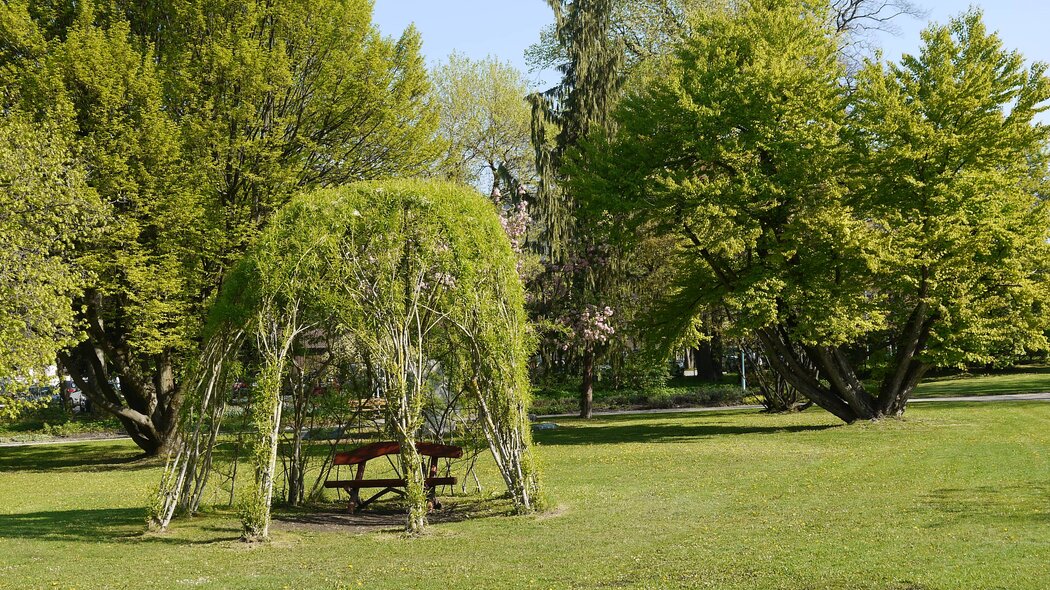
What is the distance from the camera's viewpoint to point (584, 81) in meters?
30.2

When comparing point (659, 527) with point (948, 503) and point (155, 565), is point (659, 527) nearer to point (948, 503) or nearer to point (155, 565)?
point (948, 503)

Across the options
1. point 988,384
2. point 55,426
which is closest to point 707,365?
point 988,384

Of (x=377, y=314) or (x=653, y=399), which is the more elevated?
(x=377, y=314)

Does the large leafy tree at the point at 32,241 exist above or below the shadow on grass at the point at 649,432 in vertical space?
above

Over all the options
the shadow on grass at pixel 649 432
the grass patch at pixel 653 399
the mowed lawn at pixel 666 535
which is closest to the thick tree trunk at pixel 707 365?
the grass patch at pixel 653 399

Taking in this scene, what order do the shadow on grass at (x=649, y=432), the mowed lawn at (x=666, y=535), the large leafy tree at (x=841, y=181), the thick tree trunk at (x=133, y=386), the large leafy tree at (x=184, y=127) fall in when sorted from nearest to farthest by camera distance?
the mowed lawn at (x=666, y=535) < the large leafy tree at (x=184, y=127) < the large leafy tree at (x=841, y=181) < the thick tree trunk at (x=133, y=386) < the shadow on grass at (x=649, y=432)

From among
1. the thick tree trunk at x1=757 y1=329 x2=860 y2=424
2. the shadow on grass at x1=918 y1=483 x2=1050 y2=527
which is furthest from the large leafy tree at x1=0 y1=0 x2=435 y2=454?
the shadow on grass at x1=918 y1=483 x2=1050 y2=527

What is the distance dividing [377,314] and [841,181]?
17.4 meters

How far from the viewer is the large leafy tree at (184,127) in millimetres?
20516

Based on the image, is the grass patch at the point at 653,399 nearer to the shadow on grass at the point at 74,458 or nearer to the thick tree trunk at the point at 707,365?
the thick tree trunk at the point at 707,365

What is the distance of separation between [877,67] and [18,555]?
22.3m

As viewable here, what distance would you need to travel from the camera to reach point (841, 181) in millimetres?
24594

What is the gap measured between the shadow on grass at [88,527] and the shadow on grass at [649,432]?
12.4 m

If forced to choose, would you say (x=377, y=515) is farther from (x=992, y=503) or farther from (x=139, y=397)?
(x=139, y=397)
